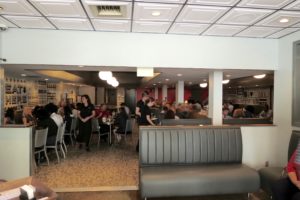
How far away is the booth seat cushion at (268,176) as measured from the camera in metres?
3.26

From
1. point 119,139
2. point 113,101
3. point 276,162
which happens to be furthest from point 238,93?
point 276,162

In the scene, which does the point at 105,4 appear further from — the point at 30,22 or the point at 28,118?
the point at 28,118

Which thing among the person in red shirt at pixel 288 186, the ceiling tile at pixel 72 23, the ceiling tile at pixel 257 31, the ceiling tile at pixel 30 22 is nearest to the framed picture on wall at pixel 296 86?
the ceiling tile at pixel 257 31

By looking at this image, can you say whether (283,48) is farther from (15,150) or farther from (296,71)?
(15,150)

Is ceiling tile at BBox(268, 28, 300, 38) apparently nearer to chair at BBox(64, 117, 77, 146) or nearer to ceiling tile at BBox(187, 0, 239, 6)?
ceiling tile at BBox(187, 0, 239, 6)

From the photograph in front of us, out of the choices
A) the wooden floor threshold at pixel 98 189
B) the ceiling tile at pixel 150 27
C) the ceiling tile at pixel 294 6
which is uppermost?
the ceiling tile at pixel 150 27

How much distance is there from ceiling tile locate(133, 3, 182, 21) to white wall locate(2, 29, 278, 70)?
36.1 inches

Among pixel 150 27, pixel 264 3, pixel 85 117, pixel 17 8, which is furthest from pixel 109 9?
pixel 85 117

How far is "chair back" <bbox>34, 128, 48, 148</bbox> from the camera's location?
15.2ft

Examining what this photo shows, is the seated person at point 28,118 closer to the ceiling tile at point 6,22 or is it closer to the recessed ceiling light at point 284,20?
the ceiling tile at point 6,22

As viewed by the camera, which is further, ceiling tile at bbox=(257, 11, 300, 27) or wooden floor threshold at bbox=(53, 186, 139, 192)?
wooden floor threshold at bbox=(53, 186, 139, 192)

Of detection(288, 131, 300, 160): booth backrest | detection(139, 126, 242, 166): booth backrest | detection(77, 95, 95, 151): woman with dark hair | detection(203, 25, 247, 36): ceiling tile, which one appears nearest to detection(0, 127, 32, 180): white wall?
detection(139, 126, 242, 166): booth backrest

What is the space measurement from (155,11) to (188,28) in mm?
967

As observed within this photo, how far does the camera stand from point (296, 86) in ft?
13.3
